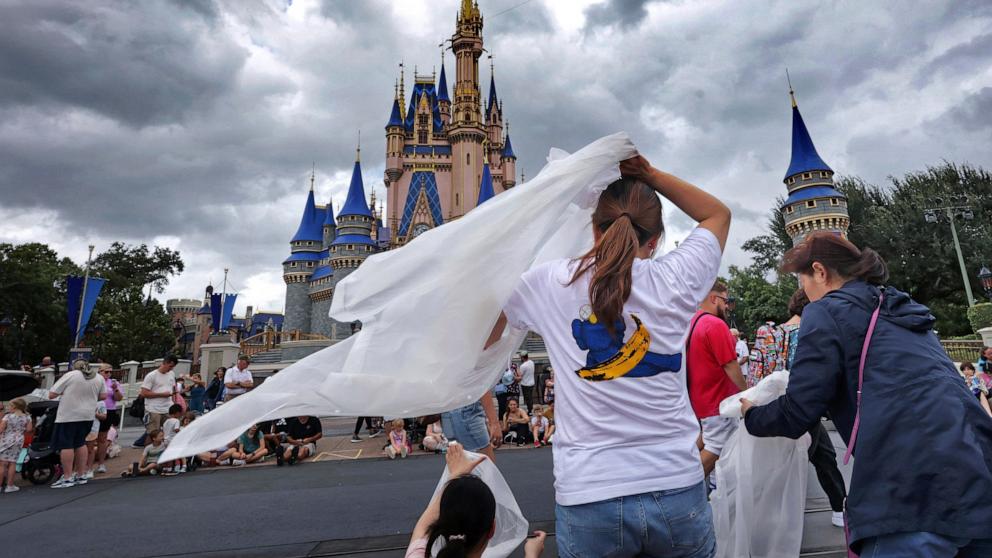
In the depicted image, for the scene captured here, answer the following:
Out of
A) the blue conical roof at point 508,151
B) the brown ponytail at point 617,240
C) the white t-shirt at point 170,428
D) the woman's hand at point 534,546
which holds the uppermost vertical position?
the blue conical roof at point 508,151

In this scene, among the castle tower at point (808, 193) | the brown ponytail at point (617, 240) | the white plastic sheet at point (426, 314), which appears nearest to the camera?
the brown ponytail at point (617, 240)

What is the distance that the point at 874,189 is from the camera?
4038 cm

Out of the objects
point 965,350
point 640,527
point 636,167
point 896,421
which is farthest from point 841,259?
point 965,350

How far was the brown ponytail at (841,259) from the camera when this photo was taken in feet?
5.88

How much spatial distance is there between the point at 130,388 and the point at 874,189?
52.0 meters

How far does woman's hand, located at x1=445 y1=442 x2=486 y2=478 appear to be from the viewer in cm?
196

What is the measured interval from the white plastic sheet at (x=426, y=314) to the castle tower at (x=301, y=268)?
150 ft

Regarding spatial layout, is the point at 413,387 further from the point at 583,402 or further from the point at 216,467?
the point at 216,467

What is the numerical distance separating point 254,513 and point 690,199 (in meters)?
4.77

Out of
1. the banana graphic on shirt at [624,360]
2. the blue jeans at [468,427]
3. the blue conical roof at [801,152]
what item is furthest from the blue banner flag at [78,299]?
the blue conical roof at [801,152]

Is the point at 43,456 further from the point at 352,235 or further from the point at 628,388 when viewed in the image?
the point at 352,235

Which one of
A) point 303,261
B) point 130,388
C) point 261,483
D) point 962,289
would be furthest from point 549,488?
point 303,261

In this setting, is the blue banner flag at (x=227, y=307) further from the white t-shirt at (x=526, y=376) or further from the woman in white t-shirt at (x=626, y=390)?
the woman in white t-shirt at (x=626, y=390)

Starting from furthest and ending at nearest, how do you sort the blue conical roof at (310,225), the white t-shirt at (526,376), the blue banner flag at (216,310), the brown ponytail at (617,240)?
1. the blue conical roof at (310,225)
2. the blue banner flag at (216,310)
3. the white t-shirt at (526,376)
4. the brown ponytail at (617,240)
